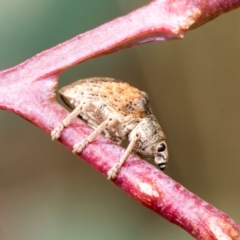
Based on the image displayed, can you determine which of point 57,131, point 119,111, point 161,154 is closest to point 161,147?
point 161,154

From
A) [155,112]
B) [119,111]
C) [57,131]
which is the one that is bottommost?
[57,131]

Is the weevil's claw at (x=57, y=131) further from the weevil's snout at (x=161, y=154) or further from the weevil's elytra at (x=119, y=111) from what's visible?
the weevil's snout at (x=161, y=154)

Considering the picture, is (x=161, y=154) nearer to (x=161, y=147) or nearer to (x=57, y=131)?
(x=161, y=147)

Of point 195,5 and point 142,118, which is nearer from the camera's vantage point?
point 195,5

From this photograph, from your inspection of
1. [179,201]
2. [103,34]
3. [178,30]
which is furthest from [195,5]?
[179,201]

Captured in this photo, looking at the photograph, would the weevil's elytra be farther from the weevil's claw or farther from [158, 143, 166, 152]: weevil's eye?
the weevil's claw

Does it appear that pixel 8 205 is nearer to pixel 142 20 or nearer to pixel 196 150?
pixel 196 150
